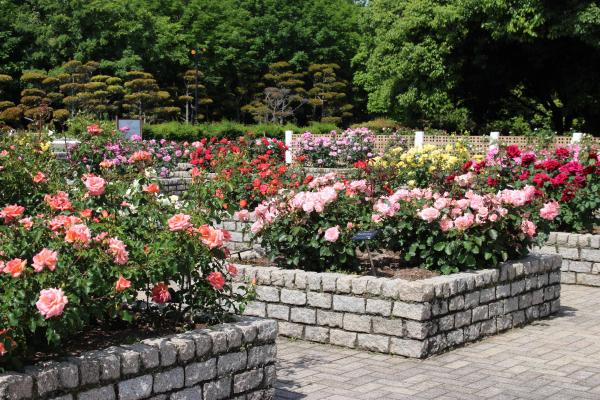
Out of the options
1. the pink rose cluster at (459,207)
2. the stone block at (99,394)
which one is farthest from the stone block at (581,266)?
the stone block at (99,394)

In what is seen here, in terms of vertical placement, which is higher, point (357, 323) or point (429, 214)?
point (429, 214)

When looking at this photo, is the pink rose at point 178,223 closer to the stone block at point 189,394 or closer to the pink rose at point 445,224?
the stone block at point 189,394

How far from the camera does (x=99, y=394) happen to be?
14.7 feet

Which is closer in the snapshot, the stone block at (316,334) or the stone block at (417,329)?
the stone block at (417,329)

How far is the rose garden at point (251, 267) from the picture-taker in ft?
14.9

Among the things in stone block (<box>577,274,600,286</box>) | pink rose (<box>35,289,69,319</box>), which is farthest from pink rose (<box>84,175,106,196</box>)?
stone block (<box>577,274,600,286</box>)

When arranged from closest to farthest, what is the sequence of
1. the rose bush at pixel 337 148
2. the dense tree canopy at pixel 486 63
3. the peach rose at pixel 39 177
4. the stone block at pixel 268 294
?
the peach rose at pixel 39 177 < the stone block at pixel 268 294 < the rose bush at pixel 337 148 < the dense tree canopy at pixel 486 63

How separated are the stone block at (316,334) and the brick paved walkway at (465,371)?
6 cm

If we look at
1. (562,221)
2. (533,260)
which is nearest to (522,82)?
(562,221)

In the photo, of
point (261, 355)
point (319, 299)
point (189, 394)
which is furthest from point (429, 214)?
point (189, 394)

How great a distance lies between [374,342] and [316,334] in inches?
22.0

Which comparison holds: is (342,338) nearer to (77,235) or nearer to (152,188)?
(152,188)

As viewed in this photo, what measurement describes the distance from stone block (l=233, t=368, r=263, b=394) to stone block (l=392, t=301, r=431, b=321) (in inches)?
68.6

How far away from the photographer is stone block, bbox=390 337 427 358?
6.83 metres
